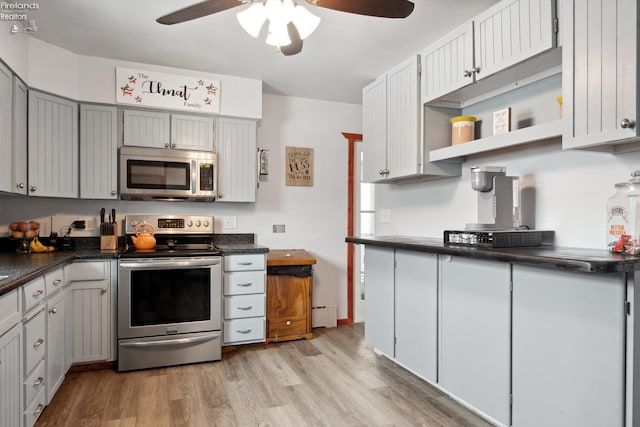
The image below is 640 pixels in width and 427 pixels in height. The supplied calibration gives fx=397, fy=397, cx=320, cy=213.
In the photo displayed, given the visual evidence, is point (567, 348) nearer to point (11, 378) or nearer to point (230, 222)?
point (11, 378)

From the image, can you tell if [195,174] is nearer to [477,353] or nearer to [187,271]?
[187,271]

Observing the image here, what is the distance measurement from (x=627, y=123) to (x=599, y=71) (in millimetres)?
268

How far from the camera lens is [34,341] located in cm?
208

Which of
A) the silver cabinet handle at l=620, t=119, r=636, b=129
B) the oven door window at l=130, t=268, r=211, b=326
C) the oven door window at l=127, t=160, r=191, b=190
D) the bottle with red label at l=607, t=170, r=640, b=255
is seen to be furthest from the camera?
the oven door window at l=127, t=160, r=191, b=190

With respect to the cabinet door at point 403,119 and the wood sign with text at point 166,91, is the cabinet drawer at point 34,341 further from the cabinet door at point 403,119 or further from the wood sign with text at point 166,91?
the cabinet door at point 403,119

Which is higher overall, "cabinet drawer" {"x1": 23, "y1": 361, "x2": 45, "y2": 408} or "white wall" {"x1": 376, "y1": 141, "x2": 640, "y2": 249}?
"white wall" {"x1": 376, "y1": 141, "x2": 640, "y2": 249}

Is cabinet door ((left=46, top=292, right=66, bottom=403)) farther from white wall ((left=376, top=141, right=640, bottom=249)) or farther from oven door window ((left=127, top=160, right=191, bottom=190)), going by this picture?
white wall ((left=376, top=141, right=640, bottom=249))

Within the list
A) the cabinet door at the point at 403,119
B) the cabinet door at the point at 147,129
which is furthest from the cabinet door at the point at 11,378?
the cabinet door at the point at 403,119

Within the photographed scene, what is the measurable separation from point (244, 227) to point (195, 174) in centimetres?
76

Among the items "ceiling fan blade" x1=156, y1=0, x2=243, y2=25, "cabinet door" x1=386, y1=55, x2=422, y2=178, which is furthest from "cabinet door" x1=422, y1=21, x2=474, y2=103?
"ceiling fan blade" x1=156, y1=0, x2=243, y2=25

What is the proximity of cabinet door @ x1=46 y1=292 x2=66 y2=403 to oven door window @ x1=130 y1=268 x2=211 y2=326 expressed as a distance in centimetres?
47

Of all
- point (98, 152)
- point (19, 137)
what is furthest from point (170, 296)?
point (19, 137)

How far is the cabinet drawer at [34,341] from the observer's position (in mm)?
1965

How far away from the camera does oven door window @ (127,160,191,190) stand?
3.29 m
